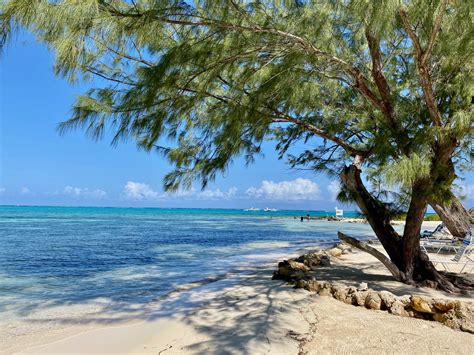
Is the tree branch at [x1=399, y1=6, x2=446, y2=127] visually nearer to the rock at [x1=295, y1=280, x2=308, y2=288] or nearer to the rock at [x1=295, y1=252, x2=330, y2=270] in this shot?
the rock at [x1=295, y1=280, x2=308, y2=288]

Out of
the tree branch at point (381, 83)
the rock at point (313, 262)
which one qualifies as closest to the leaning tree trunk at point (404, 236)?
the tree branch at point (381, 83)

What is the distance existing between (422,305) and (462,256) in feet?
11.7

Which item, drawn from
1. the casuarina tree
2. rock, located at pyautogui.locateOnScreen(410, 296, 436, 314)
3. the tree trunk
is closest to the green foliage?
the casuarina tree

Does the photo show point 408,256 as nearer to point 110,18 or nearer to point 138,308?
point 138,308

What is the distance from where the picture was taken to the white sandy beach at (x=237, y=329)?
3237 mm

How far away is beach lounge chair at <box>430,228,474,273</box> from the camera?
5847 mm

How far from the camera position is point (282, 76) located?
12.8 ft

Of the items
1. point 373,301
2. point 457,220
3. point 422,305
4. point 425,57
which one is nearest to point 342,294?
point 373,301

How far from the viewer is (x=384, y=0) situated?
2613 millimetres

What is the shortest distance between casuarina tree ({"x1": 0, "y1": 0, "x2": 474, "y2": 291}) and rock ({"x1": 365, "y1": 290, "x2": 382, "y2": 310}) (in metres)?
1.34

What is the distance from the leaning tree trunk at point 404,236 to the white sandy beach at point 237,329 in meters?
0.38

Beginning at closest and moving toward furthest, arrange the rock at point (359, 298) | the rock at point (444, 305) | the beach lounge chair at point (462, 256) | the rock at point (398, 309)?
the rock at point (444, 305)
the rock at point (398, 309)
the rock at point (359, 298)
the beach lounge chair at point (462, 256)

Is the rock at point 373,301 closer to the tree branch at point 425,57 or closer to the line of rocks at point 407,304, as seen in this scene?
the line of rocks at point 407,304

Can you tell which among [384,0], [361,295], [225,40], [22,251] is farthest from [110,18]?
[22,251]
